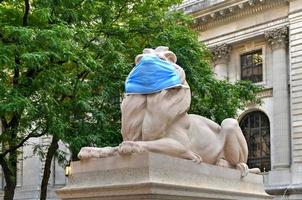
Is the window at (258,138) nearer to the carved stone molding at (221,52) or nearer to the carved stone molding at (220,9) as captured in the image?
the carved stone molding at (221,52)

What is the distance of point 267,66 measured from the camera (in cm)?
3762

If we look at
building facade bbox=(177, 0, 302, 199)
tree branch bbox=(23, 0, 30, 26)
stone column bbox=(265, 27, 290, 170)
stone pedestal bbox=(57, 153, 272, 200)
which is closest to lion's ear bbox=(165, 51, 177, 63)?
stone pedestal bbox=(57, 153, 272, 200)

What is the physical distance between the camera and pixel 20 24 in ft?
65.6

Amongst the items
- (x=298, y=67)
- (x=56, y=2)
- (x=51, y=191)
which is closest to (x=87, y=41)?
(x=56, y=2)


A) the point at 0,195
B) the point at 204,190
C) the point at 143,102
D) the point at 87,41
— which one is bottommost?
the point at 0,195

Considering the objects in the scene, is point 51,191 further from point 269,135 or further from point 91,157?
point 91,157

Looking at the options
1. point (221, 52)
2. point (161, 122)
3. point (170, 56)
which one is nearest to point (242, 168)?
point (161, 122)

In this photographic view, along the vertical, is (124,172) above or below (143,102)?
below

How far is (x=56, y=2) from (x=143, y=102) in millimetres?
12032

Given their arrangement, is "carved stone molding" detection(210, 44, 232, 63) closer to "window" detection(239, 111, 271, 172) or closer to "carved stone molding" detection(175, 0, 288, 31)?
"carved stone molding" detection(175, 0, 288, 31)

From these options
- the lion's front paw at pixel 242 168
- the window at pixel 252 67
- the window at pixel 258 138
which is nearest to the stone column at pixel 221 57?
the window at pixel 252 67

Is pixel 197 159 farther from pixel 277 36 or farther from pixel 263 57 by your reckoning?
pixel 263 57

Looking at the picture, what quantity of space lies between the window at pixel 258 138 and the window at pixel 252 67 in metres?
2.12

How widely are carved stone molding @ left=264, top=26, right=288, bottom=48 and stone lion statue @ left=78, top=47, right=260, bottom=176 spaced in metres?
28.2
